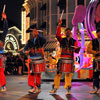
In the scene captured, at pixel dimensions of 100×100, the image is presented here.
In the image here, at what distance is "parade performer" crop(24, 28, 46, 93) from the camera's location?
10.8 metres

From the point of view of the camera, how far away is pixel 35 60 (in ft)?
35.5

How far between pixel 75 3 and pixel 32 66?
101 feet

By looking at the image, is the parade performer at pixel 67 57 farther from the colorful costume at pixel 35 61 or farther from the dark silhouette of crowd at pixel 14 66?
the dark silhouette of crowd at pixel 14 66

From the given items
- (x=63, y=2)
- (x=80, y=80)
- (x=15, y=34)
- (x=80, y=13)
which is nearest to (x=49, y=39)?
(x=63, y=2)

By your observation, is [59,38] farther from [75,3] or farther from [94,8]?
[75,3]

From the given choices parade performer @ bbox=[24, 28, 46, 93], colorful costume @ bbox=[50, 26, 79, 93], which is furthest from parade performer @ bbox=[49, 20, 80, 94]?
parade performer @ bbox=[24, 28, 46, 93]

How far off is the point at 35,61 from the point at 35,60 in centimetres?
3

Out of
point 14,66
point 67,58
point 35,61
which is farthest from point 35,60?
point 14,66

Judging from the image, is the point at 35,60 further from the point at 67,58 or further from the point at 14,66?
the point at 14,66

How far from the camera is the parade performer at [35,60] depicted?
35.3ft

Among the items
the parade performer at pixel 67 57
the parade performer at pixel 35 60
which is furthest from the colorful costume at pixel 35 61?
the parade performer at pixel 67 57

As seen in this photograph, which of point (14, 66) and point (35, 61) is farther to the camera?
point (14, 66)

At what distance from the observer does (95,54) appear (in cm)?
1053

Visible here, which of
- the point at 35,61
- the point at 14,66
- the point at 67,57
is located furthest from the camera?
the point at 14,66
